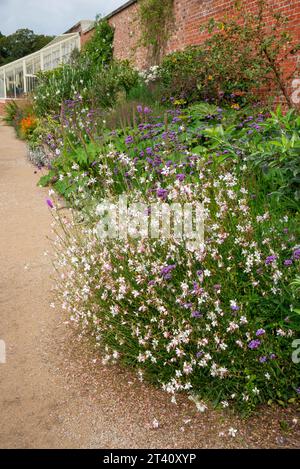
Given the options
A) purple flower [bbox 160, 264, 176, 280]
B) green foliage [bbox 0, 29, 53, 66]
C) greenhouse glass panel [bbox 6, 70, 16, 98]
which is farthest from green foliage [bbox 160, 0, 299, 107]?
green foliage [bbox 0, 29, 53, 66]

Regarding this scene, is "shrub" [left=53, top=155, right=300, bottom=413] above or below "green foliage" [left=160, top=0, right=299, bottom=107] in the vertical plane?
below

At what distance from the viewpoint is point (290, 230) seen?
3.08 m

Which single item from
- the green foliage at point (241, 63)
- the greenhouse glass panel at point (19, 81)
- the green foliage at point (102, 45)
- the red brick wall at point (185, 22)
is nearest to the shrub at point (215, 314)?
the green foliage at point (241, 63)

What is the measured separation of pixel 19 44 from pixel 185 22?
166ft

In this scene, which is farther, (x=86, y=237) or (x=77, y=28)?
(x=77, y=28)

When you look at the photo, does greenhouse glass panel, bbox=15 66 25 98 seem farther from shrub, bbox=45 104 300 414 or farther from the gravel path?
shrub, bbox=45 104 300 414

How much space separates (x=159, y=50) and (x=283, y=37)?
6334mm

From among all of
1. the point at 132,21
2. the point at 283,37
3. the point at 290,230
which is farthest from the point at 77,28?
the point at 290,230

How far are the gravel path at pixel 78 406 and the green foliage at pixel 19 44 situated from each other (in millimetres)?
57094

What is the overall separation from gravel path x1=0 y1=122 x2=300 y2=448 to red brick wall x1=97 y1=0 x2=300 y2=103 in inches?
259

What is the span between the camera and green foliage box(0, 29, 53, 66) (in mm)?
55906

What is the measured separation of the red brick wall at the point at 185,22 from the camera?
8234 millimetres
